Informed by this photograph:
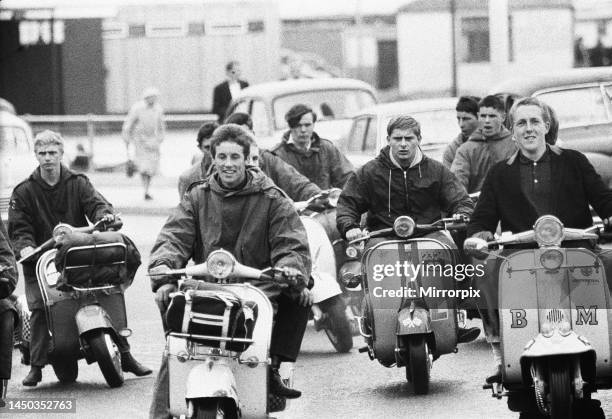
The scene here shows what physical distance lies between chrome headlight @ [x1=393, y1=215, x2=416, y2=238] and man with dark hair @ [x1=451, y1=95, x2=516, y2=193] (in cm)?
250

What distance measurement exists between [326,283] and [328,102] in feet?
29.7

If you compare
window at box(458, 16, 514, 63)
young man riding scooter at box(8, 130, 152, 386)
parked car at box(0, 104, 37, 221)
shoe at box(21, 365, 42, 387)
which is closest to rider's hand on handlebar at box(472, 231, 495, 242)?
young man riding scooter at box(8, 130, 152, 386)

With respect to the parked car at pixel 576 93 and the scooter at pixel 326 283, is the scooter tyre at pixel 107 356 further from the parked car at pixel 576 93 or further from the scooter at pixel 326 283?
the parked car at pixel 576 93

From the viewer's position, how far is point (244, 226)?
8.05 meters

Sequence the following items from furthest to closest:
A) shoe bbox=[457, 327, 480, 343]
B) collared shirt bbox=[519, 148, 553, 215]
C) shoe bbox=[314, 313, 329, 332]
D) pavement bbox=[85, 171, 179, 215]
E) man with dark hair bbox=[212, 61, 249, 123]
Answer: man with dark hair bbox=[212, 61, 249, 123]
pavement bbox=[85, 171, 179, 215]
shoe bbox=[314, 313, 329, 332]
shoe bbox=[457, 327, 480, 343]
collared shirt bbox=[519, 148, 553, 215]

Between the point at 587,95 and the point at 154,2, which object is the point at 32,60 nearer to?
the point at 154,2

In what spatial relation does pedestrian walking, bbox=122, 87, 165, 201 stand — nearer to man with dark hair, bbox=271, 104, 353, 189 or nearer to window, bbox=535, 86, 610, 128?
window, bbox=535, 86, 610, 128

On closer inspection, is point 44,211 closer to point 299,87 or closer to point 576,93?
point 576,93

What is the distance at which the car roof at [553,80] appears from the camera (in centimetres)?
1536

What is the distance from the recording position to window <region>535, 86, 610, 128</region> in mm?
15312

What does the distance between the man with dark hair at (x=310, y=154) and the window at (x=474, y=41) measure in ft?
69.8

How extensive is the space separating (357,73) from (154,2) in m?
5.74

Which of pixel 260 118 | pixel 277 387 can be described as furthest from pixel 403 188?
pixel 260 118

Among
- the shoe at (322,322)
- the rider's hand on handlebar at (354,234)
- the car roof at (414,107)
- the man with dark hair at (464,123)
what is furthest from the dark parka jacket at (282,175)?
the car roof at (414,107)
